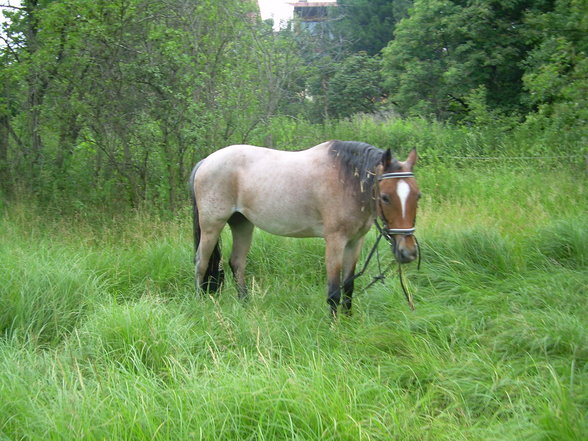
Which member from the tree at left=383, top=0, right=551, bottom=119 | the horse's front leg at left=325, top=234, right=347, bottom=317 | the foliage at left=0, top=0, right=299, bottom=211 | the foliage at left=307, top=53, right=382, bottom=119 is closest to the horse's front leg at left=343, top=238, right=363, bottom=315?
the horse's front leg at left=325, top=234, right=347, bottom=317

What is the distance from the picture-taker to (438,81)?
19734 mm

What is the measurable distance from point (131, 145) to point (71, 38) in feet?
5.95

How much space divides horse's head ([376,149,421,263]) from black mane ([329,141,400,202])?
0.72 feet

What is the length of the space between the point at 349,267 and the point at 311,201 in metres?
0.74

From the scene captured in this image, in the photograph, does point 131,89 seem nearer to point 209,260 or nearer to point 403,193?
point 209,260

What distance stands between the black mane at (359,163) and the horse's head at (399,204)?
221mm

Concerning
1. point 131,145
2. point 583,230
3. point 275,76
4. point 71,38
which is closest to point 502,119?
point 275,76

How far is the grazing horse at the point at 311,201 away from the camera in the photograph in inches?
158

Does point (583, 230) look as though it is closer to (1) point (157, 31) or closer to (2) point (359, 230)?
(2) point (359, 230)

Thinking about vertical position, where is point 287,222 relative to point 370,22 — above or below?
below

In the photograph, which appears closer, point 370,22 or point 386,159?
point 386,159

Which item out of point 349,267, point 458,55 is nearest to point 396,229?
point 349,267

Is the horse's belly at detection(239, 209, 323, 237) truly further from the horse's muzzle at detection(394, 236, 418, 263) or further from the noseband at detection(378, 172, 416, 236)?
the horse's muzzle at detection(394, 236, 418, 263)

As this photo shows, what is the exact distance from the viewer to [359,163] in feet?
14.7
